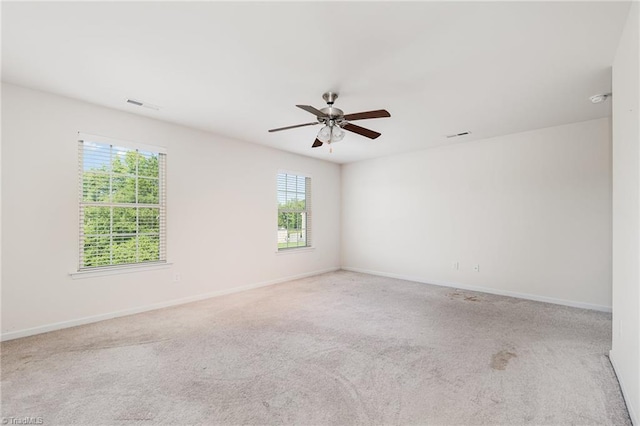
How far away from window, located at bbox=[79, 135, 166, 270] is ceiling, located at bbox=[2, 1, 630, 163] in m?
0.57

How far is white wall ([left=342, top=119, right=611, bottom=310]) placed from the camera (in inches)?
160

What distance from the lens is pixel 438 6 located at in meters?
1.89

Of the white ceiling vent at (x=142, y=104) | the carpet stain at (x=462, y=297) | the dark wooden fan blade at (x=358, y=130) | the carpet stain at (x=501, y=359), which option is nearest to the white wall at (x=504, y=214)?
the carpet stain at (x=462, y=297)

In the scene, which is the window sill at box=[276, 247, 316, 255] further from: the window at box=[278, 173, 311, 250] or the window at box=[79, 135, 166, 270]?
the window at box=[79, 135, 166, 270]

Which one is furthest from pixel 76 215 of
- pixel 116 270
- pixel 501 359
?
pixel 501 359

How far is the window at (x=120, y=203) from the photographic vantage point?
3506 millimetres

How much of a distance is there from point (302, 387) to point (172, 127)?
3732 mm

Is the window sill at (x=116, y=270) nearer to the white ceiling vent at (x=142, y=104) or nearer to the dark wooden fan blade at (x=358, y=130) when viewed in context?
the white ceiling vent at (x=142, y=104)

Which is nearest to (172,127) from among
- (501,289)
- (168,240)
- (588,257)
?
(168,240)

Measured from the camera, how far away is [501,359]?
102 inches

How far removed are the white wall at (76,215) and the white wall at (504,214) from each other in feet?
6.67

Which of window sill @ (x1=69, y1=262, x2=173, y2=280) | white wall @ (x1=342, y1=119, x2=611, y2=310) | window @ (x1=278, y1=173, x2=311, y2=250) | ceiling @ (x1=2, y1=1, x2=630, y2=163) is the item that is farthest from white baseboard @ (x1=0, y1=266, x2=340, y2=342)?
white wall @ (x1=342, y1=119, x2=611, y2=310)

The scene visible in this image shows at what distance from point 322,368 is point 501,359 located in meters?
1.54

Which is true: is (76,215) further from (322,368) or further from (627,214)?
(627,214)
